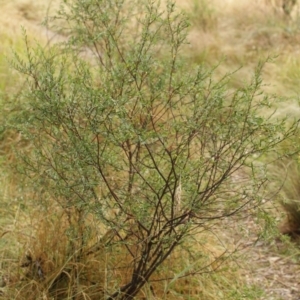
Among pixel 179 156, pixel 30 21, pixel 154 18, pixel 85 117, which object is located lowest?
pixel 179 156

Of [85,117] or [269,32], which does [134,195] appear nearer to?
[85,117]

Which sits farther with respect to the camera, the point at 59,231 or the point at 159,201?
the point at 59,231

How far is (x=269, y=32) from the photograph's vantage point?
8656 millimetres

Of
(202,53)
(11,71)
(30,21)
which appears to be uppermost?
(30,21)

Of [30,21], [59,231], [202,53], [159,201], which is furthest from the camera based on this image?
[30,21]

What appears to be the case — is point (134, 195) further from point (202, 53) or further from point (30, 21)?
point (30, 21)

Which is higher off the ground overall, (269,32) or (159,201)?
(269,32)

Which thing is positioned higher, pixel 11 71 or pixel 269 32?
pixel 269 32

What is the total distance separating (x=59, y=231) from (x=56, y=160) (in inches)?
17.4

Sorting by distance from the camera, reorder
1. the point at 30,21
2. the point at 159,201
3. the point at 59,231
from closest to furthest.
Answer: the point at 159,201, the point at 59,231, the point at 30,21

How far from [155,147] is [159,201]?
1.15ft

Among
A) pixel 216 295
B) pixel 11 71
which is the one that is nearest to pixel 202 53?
pixel 11 71

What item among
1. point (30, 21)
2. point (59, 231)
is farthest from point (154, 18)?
point (30, 21)

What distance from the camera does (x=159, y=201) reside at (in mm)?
2539
